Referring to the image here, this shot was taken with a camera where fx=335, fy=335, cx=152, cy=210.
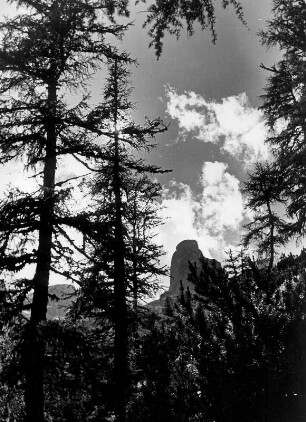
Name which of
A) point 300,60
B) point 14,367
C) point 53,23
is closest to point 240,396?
point 14,367

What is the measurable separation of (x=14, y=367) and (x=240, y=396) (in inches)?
198

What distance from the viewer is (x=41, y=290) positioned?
26.7 feet

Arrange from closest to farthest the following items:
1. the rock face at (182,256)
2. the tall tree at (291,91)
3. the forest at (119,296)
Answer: the forest at (119,296), the tall tree at (291,91), the rock face at (182,256)

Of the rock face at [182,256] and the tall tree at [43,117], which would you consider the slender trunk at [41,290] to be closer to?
the tall tree at [43,117]

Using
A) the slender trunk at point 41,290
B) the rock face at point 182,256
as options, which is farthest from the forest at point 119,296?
the rock face at point 182,256

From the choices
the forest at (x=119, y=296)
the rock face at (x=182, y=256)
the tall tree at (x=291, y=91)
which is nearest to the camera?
the forest at (x=119, y=296)

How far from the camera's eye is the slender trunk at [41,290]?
22.9ft

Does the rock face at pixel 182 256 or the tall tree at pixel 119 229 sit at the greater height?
the rock face at pixel 182 256

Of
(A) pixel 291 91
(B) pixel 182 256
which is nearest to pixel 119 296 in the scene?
(A) pixel 291 91

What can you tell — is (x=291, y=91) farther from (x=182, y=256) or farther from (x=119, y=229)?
(x=182, y=256)

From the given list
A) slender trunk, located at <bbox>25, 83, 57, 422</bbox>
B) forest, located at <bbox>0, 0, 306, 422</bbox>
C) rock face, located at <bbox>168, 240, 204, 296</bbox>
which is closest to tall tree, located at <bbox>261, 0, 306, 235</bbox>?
forest, located at <bbox>0, 0, 306, 422</bbox>

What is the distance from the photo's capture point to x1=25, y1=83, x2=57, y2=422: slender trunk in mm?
6977

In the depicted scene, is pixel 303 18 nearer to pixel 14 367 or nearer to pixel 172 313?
pixel 172 313

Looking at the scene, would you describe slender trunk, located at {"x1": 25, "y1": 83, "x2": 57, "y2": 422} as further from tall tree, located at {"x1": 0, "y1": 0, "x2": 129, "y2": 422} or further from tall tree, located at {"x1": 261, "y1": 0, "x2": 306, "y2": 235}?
tall tree, located at {"x1": 261, "y1": 0, "x2": 306, "y2": 235}
